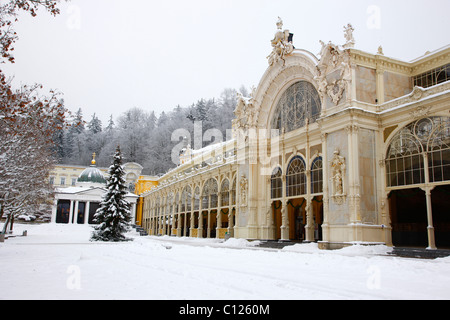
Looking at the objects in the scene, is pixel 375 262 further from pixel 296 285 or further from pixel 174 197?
pixel 174 197

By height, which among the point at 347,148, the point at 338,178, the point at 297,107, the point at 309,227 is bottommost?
the point at 309,227

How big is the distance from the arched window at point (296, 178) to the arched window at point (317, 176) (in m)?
1.03

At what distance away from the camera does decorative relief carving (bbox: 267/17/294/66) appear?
28.6 meters

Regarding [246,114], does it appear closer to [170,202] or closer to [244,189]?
[244,189]

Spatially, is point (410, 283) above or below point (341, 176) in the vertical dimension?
below

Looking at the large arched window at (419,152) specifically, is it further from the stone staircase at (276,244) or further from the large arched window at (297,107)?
the stone staircase at (276,244)

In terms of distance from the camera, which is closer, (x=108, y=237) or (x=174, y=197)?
(x=108, y=237)

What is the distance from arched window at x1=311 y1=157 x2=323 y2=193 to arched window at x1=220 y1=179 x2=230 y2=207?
1331 cm

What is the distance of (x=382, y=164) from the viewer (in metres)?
21.7

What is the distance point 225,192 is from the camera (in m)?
38.5

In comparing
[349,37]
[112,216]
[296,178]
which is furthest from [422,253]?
[112,216]

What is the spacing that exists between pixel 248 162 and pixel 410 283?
23.3m

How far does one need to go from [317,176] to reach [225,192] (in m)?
14.6
